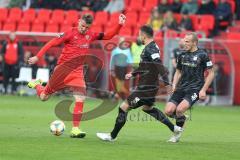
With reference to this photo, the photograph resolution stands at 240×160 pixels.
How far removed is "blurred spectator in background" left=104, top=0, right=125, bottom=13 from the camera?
31.3 meters

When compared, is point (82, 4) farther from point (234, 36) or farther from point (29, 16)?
point (234, 36)

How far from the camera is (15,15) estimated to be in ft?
103

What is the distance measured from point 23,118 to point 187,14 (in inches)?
470

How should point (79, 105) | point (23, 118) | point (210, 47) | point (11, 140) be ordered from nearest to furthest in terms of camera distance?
point (11, 140), point (79, 105), point (23, 118), point (210, 47)

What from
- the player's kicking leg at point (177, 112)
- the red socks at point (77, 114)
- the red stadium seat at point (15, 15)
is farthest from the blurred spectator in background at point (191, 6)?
the player's kicking leg at point (177, 112)

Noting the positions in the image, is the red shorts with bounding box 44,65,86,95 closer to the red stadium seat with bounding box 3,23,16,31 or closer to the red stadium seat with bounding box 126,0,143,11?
the red stadium seat with bounding box 126,0,143,11

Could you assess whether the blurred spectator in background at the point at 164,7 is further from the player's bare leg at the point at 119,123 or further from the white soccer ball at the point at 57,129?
the player's bare leg at the point at 119,123

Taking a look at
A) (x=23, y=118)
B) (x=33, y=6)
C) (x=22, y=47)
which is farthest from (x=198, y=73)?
(x=33, y=6)

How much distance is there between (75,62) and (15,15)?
687 inches

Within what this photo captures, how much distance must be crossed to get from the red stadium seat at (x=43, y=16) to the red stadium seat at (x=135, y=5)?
336 centimetres

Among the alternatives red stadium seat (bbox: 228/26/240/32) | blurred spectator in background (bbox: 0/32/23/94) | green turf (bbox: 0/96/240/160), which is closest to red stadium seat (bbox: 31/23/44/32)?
blurred spectator in background (bbox: 0/32/23/94)

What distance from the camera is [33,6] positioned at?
108 ft

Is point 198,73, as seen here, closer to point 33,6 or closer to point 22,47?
point 22,47

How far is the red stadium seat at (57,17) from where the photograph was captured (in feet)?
99.8
